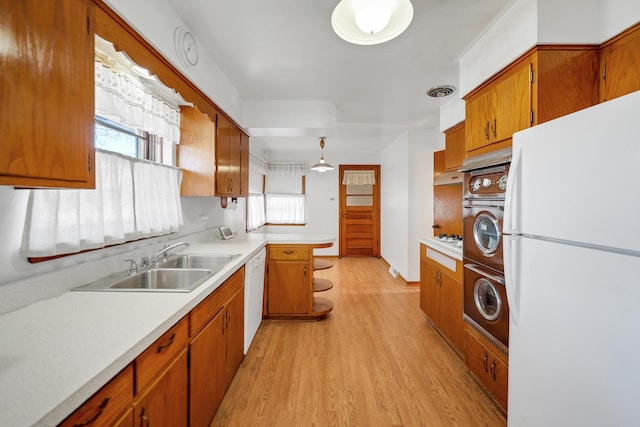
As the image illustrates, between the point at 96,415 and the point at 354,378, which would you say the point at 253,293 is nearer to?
the point at 354,378

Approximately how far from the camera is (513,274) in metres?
1.26

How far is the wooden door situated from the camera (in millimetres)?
6316

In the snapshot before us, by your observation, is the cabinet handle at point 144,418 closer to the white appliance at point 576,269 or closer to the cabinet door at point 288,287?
the white appliance at point 576,269

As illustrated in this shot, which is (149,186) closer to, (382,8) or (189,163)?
(189,163)

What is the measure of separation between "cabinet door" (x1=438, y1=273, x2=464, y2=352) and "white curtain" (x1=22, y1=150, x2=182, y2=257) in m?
2.32

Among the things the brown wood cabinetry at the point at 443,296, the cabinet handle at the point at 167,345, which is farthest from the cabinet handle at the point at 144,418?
the brown wood cabinetry at the point at 443,296

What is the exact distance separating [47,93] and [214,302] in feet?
3.69

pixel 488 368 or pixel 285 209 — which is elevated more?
pixel 285 209

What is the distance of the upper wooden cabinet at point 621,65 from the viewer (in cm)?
129

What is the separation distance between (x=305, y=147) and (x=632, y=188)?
5.15m

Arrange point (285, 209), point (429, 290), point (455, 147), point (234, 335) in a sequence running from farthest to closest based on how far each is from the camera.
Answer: point (285, 209)
point (455, 147)
point (429, 290)
point (234, 335)

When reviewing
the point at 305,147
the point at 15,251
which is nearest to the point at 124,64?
the point at 15,251

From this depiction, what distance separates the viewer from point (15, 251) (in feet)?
3.44

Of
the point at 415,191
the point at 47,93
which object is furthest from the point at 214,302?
the point at 415,191
